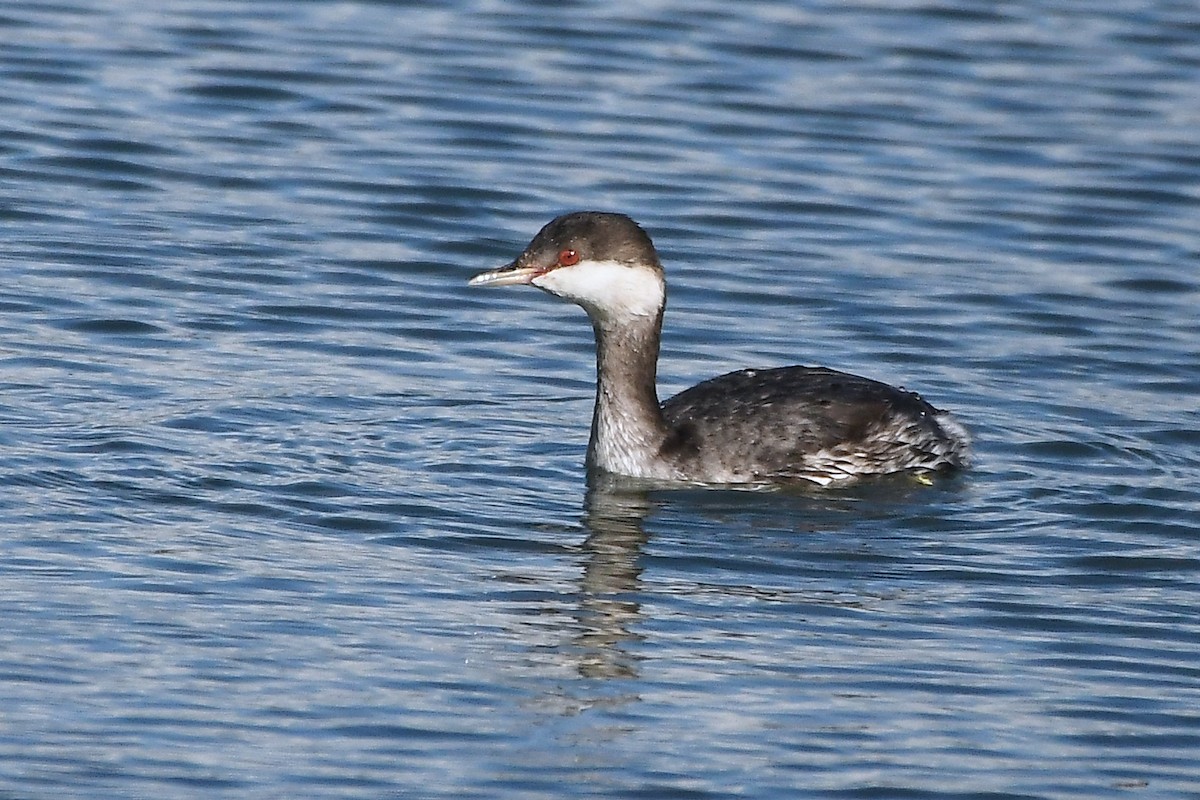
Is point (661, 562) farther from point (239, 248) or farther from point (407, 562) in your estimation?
point (239, 248)

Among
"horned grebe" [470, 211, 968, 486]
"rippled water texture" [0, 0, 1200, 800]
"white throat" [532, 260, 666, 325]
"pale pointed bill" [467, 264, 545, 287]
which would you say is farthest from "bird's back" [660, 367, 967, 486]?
"pale pointed bill" [467, 264, 545, 287]

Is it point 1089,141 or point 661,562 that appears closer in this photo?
point 661,562

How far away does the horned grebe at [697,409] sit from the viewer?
438 inches

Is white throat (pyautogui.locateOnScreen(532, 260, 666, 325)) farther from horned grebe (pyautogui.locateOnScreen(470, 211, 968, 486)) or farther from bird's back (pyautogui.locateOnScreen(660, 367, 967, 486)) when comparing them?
bird's back (pyautogui.locateOnScreen(660, 367, 967, 486))

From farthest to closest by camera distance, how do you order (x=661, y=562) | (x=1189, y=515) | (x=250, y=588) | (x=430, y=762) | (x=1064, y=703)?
(x=1189, y=515)
(x=661, y=562)
(x=250, y=588)
(x=1064, y=703)
(x=430, y=762)

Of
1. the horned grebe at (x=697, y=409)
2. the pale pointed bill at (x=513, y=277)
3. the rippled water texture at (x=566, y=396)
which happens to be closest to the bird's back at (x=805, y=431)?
the horned grebe at (x=697, y=409)

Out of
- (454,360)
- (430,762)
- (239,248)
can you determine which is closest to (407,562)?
(430,762)

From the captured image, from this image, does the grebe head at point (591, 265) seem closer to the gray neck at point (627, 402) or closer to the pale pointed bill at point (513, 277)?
the pale pointed bill at point (513, 277)

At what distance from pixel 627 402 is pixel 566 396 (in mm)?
1159

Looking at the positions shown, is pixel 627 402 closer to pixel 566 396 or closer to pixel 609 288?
pixel 609 288

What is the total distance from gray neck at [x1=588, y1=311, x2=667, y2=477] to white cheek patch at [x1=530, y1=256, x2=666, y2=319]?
7 centimetres

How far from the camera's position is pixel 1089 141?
17.5 metres

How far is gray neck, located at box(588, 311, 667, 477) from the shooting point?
11.2 metres

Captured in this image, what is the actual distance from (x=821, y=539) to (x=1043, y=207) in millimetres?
6373
